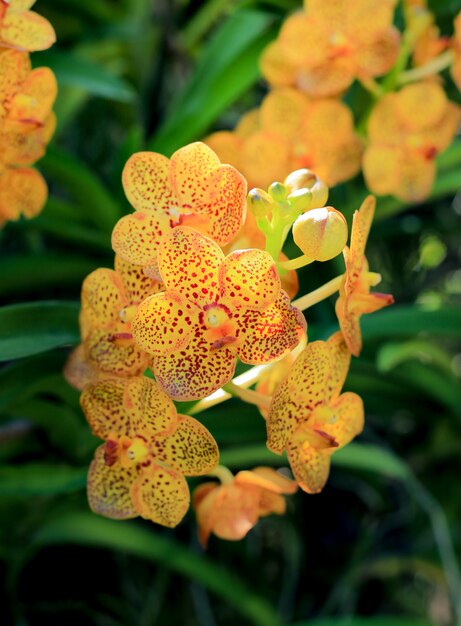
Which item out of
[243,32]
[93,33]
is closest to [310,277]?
[243,32]

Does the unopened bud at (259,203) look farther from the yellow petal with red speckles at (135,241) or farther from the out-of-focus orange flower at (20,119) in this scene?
the out-of-focus orange flower at (20,119)

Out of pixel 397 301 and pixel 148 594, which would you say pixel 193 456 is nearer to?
pixel 148 594

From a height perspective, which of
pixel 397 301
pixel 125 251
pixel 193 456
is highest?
pixel 125 251

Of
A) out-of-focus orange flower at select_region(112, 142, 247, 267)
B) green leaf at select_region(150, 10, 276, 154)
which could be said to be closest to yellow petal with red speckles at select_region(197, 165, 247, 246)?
out-of-focus orange flower at select_region(112, 142, 247, 267)

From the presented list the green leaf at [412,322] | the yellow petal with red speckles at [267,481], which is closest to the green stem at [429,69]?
the green leaf at [412,322]

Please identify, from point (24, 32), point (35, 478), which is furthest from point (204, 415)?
point (24, 32)

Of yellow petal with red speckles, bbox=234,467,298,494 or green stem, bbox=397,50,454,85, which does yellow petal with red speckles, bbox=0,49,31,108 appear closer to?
yellow petal with red speckles, bbox=234,467,298,494
